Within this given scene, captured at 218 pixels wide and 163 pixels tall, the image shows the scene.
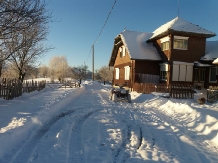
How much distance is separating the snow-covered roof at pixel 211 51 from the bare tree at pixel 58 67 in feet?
183

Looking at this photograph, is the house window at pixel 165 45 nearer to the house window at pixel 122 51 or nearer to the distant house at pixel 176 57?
the distant house at pixel 176 57

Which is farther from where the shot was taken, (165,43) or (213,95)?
(165,43)

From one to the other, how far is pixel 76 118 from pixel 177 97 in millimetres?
10324

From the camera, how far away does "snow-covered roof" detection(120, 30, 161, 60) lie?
71.6ft

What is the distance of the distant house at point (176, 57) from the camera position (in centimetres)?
2039

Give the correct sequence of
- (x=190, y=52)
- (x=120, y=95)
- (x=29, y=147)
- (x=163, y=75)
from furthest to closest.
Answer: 1. (x=163, y=75)
2. (x=190, y=52)
3. (x=120, y=95)
4. (x=29, y=147)

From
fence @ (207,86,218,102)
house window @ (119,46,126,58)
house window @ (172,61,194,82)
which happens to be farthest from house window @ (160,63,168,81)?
house window @ (119,46,126,58)

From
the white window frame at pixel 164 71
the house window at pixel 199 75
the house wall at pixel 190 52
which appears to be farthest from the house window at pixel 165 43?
the house window at pixel 199 75

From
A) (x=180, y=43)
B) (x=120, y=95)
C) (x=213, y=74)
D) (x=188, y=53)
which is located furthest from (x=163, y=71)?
(x=120, y=95)

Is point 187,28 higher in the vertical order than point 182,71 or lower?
higher

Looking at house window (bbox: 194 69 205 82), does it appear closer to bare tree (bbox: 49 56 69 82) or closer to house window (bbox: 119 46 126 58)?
house window (bbox: 119 46 126 58)

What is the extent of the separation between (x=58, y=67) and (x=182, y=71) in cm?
6039

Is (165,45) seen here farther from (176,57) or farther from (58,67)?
(58,67)

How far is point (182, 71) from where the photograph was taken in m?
20.7
